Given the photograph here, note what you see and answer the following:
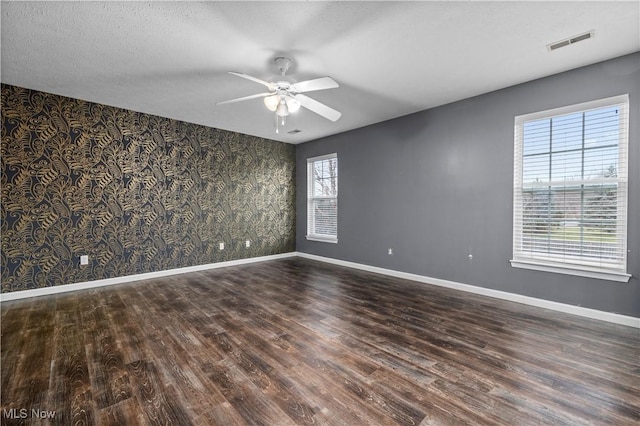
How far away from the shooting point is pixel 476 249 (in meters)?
3.75

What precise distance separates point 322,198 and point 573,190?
4.06m

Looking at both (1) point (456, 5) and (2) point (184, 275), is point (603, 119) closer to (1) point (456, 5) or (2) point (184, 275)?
(1) point (456, 5)

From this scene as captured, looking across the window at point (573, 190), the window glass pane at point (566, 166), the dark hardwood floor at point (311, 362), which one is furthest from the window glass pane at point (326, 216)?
the window glass pane at point (566, 166)

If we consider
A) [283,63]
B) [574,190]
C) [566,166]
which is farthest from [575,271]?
[283,63]

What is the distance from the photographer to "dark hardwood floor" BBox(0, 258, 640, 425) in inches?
62.0

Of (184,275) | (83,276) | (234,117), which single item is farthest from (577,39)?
(83,276)

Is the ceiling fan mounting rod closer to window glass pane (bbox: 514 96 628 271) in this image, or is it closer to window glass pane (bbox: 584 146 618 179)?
window glass pane (bbox: 514 96 628 271)

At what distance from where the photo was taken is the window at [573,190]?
9.14 feet

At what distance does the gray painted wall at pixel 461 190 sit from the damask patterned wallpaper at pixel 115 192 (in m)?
2.18

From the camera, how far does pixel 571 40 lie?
8.10 feet

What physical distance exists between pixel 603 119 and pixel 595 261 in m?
1.48

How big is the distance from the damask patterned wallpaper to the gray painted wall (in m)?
2.18

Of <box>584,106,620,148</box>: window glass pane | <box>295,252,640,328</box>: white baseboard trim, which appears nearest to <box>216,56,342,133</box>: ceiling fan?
<box>584,106,620,148</box>: window glass pane

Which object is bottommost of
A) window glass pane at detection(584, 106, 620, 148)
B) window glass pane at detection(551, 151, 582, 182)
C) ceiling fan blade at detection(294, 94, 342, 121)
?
window glass pane at detection(551, 151, 582, 182)
